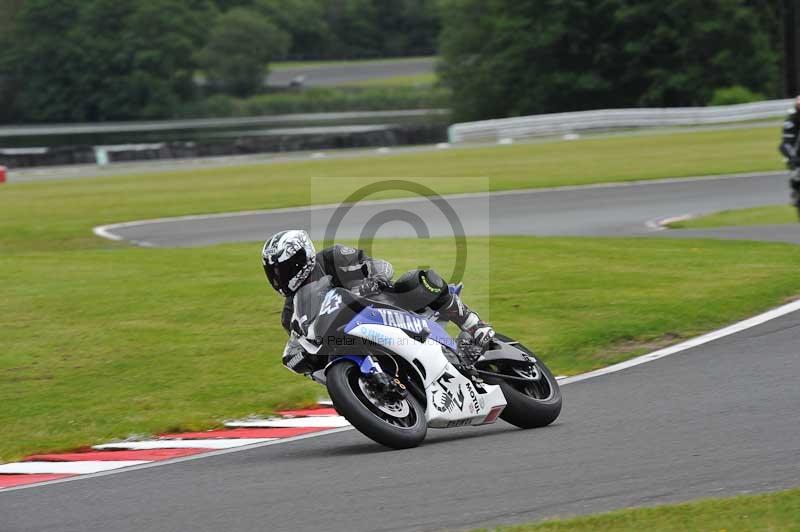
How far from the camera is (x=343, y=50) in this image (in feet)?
316

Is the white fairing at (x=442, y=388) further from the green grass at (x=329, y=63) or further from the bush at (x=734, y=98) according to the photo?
the green grass at (x=329, y=63)

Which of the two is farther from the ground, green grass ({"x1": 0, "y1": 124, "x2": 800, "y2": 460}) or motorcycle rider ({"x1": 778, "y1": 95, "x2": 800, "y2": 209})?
motorcycle rider ({"x1": 778, "y1": 95, "x2": 800, "y2": 209})

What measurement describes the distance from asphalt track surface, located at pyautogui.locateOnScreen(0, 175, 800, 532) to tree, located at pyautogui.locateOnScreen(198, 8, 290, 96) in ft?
219

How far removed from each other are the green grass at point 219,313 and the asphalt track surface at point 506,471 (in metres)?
1.30

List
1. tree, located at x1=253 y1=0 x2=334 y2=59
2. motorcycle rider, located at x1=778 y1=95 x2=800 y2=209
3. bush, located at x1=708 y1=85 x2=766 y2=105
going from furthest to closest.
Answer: tree, located at x1=253 y1=0 x2=334 y2=59 < bush, located at x1=708 y1=85 x2=766 y2=105 < motorcycle rider, located at x1=778 y1=95 x2=800 y2=209

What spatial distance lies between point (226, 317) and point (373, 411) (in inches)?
184

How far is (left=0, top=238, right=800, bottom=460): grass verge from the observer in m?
8.49

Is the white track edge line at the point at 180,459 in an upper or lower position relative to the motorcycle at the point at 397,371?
lower

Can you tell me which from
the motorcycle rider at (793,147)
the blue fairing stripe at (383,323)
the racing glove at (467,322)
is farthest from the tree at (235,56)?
the blue fairing stripe at (383,323)

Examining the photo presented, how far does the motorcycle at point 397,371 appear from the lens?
6.55 metres

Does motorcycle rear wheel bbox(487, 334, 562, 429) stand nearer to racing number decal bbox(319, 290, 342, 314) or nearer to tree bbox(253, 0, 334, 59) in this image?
racing number decal bbox(319, 290, 342, 314)

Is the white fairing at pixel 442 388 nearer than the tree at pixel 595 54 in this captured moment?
Yes

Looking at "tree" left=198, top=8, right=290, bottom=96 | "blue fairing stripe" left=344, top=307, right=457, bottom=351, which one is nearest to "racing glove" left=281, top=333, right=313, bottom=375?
"blue fairing stripe" left=344, top=307, right=457, bottom=351

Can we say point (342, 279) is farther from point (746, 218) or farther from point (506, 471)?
point (746, 218)
